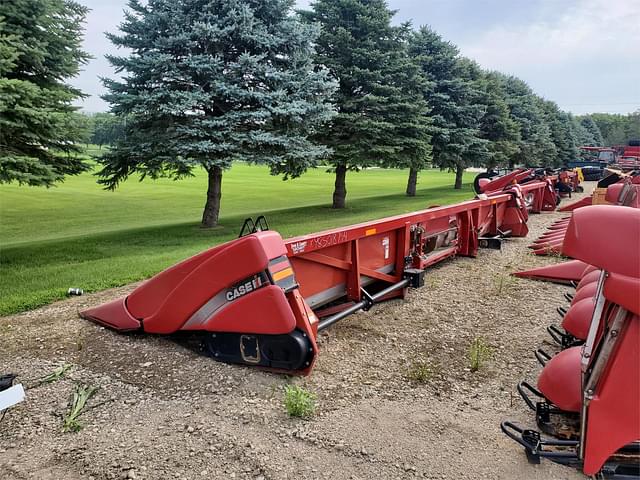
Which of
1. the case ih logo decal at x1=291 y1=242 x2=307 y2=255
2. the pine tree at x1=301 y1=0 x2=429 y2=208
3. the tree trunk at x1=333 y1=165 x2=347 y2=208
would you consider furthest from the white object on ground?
the tree trunk at x1=333 y1=165 x2=347 y2=208

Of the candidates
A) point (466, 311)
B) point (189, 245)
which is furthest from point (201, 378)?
point (189, 245)

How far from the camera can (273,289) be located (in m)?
3.19

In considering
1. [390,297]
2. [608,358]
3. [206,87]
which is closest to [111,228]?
[206,87]

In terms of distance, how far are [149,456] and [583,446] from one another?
206 centimetres

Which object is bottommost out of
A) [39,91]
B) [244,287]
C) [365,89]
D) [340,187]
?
[340,187]

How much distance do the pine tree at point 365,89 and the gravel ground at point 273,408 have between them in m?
12.1

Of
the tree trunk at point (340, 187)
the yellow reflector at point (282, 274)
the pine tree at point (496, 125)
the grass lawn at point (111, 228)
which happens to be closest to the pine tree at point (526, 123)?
the pine tree at point (496, 125)

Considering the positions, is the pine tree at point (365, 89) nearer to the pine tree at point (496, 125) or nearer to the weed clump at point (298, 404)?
the pine tree at point (496, 125)

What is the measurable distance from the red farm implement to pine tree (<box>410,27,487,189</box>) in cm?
1846

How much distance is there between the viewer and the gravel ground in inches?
97.6

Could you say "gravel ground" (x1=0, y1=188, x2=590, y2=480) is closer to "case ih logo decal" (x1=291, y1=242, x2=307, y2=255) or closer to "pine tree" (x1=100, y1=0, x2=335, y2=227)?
"case ih logo decal" (x1=291, y1=242, x2=307, y2=255)

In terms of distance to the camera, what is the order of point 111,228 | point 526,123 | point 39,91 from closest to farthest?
point 39,91
point 111,228
point 526,123

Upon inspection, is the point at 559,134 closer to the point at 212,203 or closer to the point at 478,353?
the point at 212,203

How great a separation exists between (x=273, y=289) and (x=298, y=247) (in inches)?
24.3
